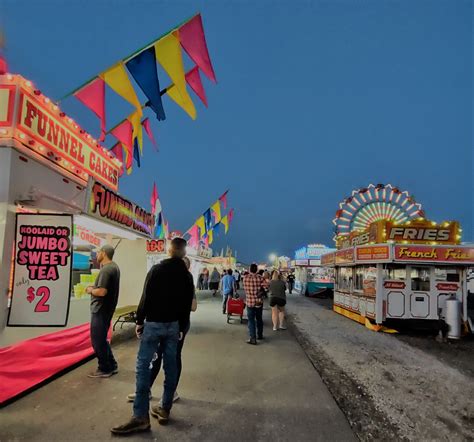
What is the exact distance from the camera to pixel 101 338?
503 centimetres

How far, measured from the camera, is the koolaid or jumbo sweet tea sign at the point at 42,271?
418 cm

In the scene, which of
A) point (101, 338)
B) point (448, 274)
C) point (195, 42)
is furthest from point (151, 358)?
point (448, 274)

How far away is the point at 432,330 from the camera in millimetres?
11578

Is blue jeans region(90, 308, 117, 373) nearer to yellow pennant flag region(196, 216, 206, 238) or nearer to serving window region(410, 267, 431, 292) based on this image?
serving window region(410, 267, 431, 292)

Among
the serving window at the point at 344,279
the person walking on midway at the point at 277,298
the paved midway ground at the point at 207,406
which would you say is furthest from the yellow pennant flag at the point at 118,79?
the serving window at the point at 344,279

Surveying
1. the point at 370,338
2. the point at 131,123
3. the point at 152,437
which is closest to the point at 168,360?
the point at 152,437

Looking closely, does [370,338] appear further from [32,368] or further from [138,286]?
[32,368]

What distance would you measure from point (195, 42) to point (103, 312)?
189 inches

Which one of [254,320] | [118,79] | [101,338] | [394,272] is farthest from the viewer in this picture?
[394,272]

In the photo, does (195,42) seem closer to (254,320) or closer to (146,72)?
(146,72)

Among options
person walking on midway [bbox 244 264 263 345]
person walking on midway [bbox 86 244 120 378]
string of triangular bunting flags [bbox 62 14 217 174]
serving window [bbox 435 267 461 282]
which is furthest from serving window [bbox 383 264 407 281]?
person walking on midway [bbox 86 244 120 378]

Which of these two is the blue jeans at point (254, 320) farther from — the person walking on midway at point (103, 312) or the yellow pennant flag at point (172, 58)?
the yellow pennant flag at point (172, 58)

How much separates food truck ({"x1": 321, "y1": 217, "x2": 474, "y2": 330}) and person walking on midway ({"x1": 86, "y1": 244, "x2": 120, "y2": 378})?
28.5 ft

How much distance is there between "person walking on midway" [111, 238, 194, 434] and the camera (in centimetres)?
349
